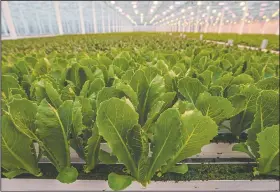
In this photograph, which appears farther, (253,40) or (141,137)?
(253,40)

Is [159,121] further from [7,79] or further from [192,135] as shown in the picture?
[7,79]

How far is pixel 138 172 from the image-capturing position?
0.75 metres

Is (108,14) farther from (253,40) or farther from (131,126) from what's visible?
(131,126)

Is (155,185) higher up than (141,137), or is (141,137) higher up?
(141,137)

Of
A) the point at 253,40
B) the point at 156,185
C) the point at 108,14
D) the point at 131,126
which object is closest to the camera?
the point at 131,126

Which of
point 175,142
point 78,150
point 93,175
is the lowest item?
point 93,175

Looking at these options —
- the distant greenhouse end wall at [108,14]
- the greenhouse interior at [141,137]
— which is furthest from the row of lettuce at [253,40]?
the distant greenhouse end wall at [108,14]

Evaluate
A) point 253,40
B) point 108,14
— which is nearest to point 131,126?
point 253,40

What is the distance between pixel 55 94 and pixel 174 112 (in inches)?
17.9

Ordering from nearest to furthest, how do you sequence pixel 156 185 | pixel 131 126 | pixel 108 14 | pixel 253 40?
pixel 131 126 < pixel 156 185 < pixel 253 40 < pixel 108 14

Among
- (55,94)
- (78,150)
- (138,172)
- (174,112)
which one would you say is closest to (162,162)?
(138,172)

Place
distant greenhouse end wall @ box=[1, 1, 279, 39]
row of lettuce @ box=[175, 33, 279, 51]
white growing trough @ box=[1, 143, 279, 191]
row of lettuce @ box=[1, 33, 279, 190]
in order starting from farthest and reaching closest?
1. distant greenhouse end wall @ box=[1, 1, 279, 39]
2. row of lettuce @ box=[175, 33, 279, 51]
3. white growing trough @ box=[1, 143, 279, 191]
4. row of lettuce @ box=[1, 33, 279, 190]

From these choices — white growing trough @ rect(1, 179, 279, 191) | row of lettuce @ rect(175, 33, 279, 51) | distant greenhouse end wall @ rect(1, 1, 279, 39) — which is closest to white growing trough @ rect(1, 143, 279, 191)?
white growing trough @ rect(1, 179, 279, 191)

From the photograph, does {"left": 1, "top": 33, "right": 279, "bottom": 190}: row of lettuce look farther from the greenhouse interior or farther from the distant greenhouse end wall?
the distant greenhouse end wall
